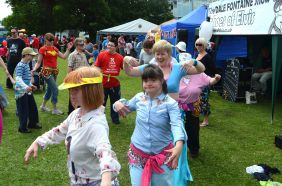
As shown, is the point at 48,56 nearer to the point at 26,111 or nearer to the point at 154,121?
the point at 26,111

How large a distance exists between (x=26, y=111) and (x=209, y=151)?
10.8 feet

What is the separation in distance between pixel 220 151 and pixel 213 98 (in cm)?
518

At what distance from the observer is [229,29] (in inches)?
387

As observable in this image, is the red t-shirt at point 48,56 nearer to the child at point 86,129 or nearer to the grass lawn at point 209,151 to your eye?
the grass lawn at point 209,151

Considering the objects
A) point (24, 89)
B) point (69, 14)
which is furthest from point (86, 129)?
point (69, 14)

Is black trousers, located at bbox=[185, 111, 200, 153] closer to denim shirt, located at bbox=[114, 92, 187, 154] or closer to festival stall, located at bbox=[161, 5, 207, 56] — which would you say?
denim shirt, located at bbox=[114, 92, 187, 154]

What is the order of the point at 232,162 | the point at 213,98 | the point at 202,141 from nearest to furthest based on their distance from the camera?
the point at 232,162 < the point at 202,141 < the point at 213,98

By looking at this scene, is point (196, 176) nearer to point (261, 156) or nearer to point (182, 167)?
point (182, 167)

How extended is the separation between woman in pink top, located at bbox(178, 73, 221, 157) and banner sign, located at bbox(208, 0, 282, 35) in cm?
265

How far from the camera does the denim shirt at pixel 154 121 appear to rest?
3.11 m

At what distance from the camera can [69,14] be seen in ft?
145

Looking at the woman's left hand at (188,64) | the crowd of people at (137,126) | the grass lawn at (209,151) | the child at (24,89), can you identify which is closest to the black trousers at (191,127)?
the crowd of people at (137,126)

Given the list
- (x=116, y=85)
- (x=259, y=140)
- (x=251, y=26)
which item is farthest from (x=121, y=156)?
(x=251, y=26)

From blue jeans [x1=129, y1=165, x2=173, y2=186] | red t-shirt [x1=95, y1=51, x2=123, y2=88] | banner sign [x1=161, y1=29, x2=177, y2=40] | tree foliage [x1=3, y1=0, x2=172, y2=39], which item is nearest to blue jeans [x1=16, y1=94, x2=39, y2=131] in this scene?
red t-shirt [x1=95, y1=51, x2=123, y2=88]
